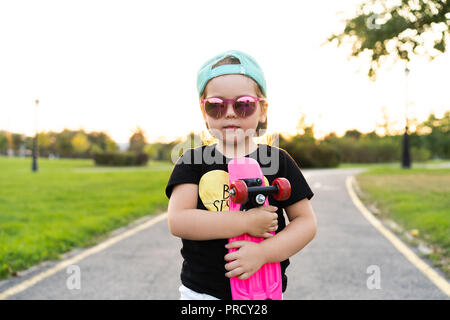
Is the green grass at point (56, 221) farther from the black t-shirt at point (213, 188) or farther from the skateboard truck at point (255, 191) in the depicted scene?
the skateboard truck at point (255, 191)

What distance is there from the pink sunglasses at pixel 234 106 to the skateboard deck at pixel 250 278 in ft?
0.66

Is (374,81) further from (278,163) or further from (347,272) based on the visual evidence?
(278,163)

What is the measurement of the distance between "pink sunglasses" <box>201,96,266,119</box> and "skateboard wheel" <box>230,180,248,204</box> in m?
0.35

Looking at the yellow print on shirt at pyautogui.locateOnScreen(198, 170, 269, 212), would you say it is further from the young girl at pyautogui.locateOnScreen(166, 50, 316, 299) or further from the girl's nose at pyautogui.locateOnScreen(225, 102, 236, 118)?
the girl's nose at pyautogui.locateOnScreen(225, 102, 236, 118)

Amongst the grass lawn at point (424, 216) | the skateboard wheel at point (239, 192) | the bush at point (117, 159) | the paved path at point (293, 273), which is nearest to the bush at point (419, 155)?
the bush at point (117, 159)

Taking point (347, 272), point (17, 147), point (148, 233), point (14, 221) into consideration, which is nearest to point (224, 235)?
point (347, 272)

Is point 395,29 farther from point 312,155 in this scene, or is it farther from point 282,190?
point 312,155

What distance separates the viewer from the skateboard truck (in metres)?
1.34

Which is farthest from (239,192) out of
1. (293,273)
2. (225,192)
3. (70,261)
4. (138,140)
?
(138,140)

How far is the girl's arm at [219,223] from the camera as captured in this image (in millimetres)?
1427

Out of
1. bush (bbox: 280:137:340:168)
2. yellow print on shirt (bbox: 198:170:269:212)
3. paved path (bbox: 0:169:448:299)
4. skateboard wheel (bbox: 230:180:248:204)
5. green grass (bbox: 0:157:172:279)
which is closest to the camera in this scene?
skateboard wheel (bbox: 230:180:248:204)

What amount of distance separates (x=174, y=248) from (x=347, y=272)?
7.79ft

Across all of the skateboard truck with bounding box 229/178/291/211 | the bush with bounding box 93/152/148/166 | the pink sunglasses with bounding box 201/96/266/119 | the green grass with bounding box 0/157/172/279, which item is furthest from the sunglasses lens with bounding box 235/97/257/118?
the bush with bounding box 93/152/148/166
